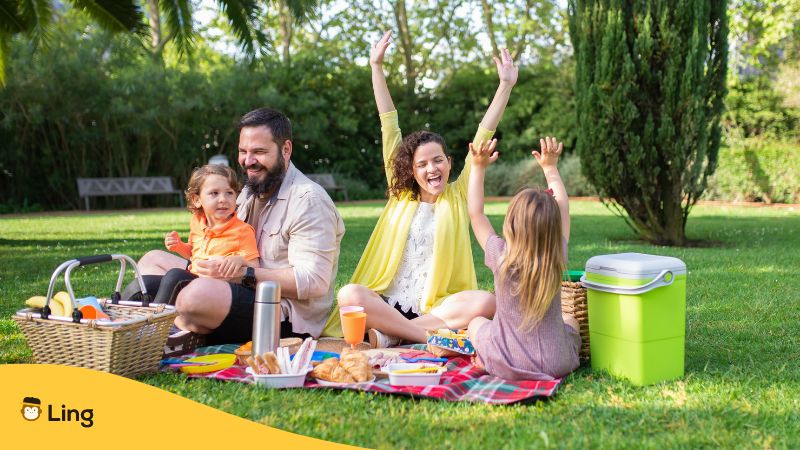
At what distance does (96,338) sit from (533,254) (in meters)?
1.94

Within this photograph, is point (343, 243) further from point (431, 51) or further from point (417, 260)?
point (431, 51)

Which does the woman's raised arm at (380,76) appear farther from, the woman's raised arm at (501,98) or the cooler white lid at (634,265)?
the cooler white lid at (634,265)

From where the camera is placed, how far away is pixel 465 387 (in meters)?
3.40

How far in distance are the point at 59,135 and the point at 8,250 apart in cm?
972

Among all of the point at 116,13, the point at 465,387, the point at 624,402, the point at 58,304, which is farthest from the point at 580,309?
the point at 116,13

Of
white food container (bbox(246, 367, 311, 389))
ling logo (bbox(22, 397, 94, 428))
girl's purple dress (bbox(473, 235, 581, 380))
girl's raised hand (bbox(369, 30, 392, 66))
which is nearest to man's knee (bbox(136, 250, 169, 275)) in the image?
white food container (bbox(246, 367, 311, 389))

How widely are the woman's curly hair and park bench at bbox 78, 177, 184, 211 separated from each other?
14737 mm

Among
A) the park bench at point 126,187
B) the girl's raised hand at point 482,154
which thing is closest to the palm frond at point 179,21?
the park bench at point 126,187

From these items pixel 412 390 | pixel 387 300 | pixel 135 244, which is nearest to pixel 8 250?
pixel 135 244

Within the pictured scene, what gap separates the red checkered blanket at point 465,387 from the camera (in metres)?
3.25

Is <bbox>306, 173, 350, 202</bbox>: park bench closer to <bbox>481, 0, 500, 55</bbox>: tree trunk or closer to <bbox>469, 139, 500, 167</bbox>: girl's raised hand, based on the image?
<bbox>481, 0, 500, 55</bbox>: tree trunk

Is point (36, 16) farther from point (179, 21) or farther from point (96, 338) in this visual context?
point (96, 338)

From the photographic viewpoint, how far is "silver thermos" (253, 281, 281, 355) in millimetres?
3633

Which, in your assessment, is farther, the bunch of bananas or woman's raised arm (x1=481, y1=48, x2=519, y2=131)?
woman's raised arm (x1=481, y1=48, x2=519, y2=131)
